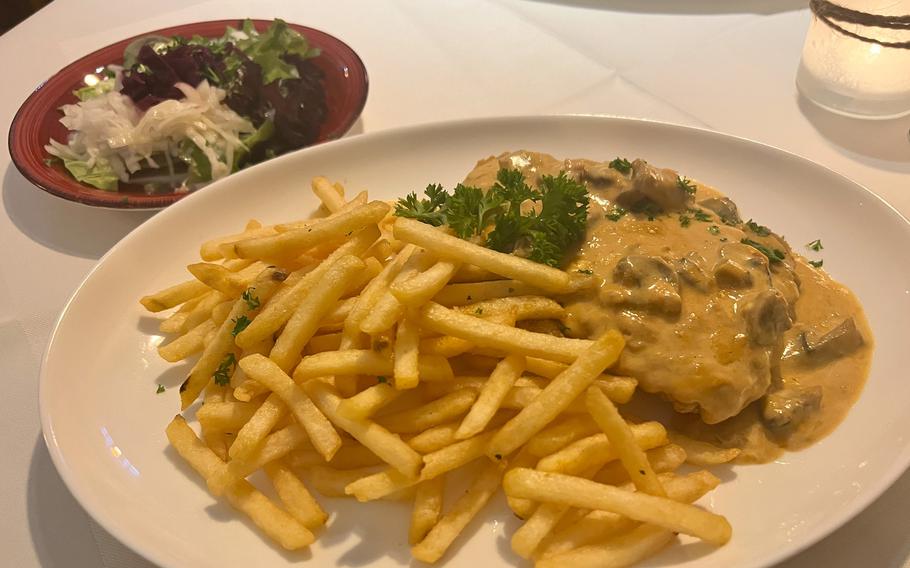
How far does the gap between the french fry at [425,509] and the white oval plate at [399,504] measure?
11cm

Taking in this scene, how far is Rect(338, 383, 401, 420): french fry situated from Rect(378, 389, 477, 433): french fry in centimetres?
10

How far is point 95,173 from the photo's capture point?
12.9 feet

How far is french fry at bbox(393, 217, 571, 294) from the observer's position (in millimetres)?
2410

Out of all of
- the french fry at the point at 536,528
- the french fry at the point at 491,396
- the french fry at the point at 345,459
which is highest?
the french fry at the point at 491,396

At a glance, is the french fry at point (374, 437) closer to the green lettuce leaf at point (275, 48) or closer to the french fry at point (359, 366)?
the french fry at point (359, 366)

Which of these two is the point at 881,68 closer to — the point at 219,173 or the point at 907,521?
the point at 907,521

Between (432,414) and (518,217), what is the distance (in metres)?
0.81

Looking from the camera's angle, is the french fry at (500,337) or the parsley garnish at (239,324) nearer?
the french fry at (500,337)

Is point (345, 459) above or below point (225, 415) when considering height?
below

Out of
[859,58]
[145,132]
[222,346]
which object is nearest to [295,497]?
[222,346]

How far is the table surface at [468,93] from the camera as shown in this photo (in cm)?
253

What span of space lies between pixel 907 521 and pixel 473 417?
1.45 metres

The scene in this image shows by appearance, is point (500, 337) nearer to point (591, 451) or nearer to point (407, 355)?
point (407, 355)

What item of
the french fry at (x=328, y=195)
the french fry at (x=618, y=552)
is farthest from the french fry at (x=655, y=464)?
the french fry at (x=328, y=195)
